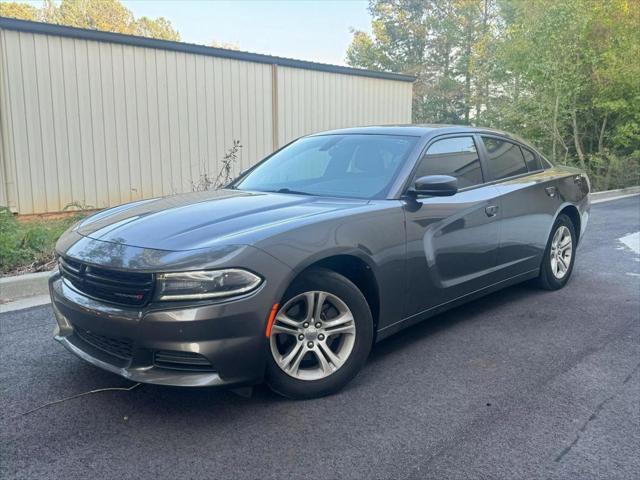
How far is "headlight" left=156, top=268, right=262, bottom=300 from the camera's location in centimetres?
278

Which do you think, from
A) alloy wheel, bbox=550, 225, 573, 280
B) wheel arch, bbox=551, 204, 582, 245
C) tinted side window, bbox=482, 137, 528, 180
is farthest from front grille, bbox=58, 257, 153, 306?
wheel arch, bbox=551, 204, 582, 245

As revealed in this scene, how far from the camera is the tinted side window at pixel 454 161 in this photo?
4.13 meters

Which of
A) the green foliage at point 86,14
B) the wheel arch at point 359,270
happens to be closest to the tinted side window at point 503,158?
the wheel arch at point 359,270

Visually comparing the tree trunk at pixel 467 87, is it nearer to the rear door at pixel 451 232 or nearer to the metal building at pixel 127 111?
the metal building at pixel 127 111

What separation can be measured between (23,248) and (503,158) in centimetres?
478

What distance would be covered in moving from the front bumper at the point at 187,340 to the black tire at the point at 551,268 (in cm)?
338

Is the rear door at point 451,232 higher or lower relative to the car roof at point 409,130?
lower

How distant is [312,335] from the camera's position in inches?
126

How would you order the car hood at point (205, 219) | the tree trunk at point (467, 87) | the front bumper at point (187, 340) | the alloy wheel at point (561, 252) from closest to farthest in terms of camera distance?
the front bumper at point (187, 340) < the car hood at point (205, 219) < the alloy wheel at point (561, 252) < the tree trunk at point (467, 87)

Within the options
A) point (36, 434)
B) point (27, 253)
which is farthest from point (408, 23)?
point (36, 434)

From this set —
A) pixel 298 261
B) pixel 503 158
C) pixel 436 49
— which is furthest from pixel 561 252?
pixel 436 49

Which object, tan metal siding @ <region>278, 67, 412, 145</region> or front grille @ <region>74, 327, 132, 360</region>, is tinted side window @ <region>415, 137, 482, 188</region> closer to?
front grille @ <region>74, 327, 132, 360</region>

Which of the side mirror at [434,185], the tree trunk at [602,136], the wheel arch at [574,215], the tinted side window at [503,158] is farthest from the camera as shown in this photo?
the tree trunk at [602,136]

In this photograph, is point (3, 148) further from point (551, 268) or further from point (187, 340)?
point (551, 268)
